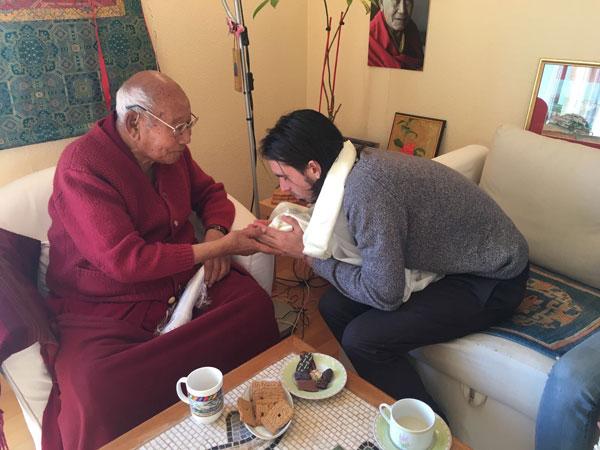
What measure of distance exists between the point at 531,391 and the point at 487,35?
4.96ft

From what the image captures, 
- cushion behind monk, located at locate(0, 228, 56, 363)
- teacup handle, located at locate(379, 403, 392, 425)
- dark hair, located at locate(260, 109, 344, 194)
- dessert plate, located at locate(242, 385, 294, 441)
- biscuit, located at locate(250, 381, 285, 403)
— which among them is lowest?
dessert plate, located at locate(242, 385, 294, 441)

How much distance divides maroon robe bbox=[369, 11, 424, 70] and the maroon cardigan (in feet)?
4.54

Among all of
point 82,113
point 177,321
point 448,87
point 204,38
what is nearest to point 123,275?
point 177,321

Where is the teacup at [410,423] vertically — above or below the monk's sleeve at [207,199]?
below

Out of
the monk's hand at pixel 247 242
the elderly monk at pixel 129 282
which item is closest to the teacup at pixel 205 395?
the elderly monk at pixel 129 282

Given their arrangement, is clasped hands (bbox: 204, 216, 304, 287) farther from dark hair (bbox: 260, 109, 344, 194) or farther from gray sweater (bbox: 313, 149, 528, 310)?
dark hair (bbox: 260, 109, 344, 194)

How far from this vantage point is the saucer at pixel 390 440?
3.36ft

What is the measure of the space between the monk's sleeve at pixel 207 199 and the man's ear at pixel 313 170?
57cm

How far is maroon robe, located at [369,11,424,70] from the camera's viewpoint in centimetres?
235

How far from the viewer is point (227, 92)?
2539mm

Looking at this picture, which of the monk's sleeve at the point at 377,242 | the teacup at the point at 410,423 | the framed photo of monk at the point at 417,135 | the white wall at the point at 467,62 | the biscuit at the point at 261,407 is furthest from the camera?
the framed photo of monk at the point at 417,135

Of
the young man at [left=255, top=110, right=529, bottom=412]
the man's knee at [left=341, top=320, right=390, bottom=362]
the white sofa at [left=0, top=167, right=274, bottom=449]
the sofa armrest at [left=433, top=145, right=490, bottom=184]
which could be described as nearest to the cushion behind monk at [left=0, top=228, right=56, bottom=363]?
the white sofa at [left=0, top=167, right=274, bottom=449]

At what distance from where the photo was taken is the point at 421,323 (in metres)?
1.40

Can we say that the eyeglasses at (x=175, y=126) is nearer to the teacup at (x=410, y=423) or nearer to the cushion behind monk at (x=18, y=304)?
the cushion behind monk at (x=18, y=304)
